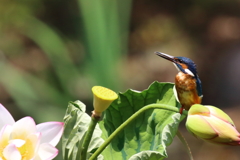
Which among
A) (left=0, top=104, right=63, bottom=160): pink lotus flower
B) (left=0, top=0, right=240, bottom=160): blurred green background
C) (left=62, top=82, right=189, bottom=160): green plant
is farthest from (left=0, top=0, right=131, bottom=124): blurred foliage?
(left=0, top=104, right=63, bottom=160): pink lotus flower

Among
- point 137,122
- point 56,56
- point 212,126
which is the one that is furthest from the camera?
point 56,56

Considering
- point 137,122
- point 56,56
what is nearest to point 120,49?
point 56,56

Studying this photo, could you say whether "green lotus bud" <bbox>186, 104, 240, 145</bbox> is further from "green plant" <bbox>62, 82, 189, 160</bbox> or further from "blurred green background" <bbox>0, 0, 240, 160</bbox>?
"blurred green background" <bbox>0, 0, 240, 160</bbox>

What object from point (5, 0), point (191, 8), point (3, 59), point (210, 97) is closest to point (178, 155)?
point (210, 97)

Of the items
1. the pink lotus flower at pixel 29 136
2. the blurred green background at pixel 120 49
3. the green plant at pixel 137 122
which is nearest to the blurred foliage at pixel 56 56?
the blurred green background at pixel 120 49

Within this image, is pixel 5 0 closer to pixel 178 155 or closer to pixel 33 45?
pixel 33 45

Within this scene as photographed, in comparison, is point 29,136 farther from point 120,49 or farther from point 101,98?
point 120,49
